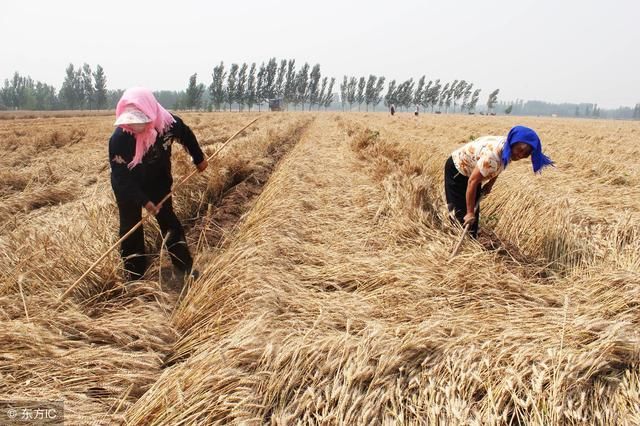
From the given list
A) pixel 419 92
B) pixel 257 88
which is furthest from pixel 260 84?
pixel 419 92

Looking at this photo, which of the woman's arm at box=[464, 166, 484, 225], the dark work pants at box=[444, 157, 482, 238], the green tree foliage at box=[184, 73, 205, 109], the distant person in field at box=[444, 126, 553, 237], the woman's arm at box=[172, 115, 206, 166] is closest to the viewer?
the distant person in field at box=[444, 126, 553, 237]

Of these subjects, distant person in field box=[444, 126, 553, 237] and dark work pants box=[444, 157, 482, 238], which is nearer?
distant person in field box=[444, 126, 553, 237]

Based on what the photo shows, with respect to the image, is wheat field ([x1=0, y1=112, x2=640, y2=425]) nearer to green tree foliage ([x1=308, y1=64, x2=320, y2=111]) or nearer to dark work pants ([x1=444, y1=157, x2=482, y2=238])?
dark work pants ([x1=444, y1=157, x2=482, y2=238])

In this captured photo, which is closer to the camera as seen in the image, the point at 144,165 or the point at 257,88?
the point at 144,165

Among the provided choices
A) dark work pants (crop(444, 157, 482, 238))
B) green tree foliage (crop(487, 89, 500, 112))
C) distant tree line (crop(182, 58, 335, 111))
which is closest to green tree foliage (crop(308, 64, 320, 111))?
distant tree line (crop(182, 58, 335, 111))

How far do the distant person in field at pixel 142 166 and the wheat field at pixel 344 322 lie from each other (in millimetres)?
281

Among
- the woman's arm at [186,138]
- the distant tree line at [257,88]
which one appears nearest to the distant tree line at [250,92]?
the distant tree line at [257,88]

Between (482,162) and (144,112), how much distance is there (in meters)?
2.78

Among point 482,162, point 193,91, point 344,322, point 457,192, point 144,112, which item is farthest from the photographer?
point 193,91

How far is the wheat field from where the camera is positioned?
1.66 metres

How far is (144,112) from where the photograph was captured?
266 cm

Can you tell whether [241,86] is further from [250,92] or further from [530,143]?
[530,143]

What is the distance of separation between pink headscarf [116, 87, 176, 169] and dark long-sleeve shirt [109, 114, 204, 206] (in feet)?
0.23

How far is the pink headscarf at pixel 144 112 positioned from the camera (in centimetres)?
264
